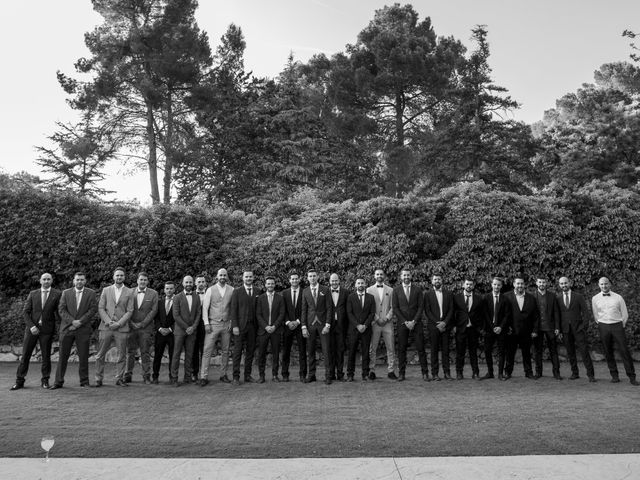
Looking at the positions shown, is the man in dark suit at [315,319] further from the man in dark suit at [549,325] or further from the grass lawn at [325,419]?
the man in dark suit at [549,325]

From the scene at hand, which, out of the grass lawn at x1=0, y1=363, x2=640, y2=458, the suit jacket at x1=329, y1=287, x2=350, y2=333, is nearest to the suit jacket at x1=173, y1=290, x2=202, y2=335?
the grass lawn at x1=0, y1=363, x2=640, y2=458

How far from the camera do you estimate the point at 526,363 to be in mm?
9688

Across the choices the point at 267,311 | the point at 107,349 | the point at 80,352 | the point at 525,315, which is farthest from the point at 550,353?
the point at 80,352

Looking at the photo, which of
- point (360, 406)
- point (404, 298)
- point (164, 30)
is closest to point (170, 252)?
point (404, 298)

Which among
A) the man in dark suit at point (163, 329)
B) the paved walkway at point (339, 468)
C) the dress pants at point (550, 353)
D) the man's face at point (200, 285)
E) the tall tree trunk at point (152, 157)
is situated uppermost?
the tall tree trunk at point (152, 157)

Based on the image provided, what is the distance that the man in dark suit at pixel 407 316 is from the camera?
31.2 feet

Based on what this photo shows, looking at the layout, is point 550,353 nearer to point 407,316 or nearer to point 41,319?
point 407,316

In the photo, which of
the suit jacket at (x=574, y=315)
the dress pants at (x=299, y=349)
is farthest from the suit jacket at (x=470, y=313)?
the dress pants at (x=299, y=349)

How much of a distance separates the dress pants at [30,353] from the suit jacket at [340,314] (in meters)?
4.87

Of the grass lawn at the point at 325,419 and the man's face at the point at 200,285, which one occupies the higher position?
the man's face at the point at 200,285

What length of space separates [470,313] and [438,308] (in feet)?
2.12

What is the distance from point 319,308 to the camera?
9.49 meters

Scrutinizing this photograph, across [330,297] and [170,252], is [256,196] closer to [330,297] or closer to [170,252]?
[170,252]

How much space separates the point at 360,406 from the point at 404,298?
285 cm
